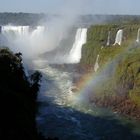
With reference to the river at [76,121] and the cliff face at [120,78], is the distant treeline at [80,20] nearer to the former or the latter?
the cliff face at [120,78]

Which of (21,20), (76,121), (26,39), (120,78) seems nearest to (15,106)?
(76,121)

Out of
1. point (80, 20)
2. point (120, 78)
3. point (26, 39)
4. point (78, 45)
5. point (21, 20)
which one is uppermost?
point (21, 20)

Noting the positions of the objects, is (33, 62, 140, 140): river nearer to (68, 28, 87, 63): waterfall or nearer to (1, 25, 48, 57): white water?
(68, 28, 87, 63): waterfall

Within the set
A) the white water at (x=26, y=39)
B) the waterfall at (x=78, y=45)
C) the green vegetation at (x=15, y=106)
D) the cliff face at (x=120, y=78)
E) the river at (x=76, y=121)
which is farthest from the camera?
the white water at (x=26, y=39)

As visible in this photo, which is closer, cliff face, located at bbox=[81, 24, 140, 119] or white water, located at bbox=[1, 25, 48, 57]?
cliff face, located at bbox=[81, 24, 140, 119]

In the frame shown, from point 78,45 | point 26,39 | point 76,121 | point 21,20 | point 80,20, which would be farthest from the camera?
point 21,20

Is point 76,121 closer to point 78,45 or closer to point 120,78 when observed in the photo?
point 120,78

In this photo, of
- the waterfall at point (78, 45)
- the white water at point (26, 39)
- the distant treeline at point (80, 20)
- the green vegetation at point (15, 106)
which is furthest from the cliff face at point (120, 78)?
the distant treeline at point (80, 20)

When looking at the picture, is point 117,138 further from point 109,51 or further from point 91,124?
point 109,51

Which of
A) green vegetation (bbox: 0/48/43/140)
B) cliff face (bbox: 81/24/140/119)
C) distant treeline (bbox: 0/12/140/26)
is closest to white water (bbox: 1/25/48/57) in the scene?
distant treeline (bbox: 0/12/140/26)
